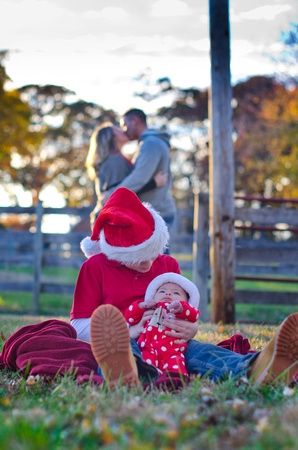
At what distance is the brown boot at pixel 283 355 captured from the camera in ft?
7.02

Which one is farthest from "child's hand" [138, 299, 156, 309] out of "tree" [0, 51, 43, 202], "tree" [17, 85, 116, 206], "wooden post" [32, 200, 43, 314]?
"tree" [17, 85, 116, 206]

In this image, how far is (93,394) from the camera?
1.93 m

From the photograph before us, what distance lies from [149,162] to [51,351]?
2.46 meters

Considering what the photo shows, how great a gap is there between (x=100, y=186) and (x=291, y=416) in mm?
3667

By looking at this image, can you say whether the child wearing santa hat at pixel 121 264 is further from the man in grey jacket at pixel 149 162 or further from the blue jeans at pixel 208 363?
the man in grey jacket at pixel 149 162

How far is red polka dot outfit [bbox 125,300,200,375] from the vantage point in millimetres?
2459

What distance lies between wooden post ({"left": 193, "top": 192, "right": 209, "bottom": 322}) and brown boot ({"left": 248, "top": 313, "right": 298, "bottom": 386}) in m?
3.90

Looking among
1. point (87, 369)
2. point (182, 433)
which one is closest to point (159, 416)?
point (182, 433)

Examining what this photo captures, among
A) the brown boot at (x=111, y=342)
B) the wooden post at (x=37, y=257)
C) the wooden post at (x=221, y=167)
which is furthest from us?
the wooden post at (x=37, y=257)

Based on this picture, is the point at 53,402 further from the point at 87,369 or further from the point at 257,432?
the point at 257,432

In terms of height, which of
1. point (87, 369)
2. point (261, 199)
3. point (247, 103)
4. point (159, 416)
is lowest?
point (87, 369)

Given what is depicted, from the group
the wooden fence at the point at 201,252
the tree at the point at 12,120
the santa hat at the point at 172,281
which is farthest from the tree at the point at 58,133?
the santa hat at the point at 172,281

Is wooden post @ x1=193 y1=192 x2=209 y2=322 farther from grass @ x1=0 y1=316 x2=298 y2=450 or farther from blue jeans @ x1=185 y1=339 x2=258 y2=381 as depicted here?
grass @ x1=0 y1=316 x2=298 y2=450

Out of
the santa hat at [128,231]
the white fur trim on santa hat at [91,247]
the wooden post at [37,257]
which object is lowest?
the wooden post at [37,257]
